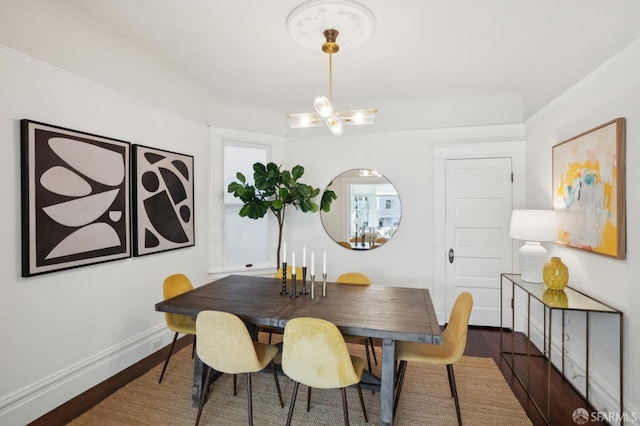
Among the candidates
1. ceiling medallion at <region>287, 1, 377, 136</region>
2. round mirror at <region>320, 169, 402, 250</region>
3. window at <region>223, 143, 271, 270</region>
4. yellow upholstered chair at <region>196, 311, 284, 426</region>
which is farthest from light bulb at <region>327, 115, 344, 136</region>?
window at <region>223, 143, 271, 270</region>

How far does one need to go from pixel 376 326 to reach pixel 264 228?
2688 mm

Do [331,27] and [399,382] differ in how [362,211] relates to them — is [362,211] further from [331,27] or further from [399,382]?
[331,27]

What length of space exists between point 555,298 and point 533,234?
60cm

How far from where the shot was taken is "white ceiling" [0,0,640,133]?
2.02m

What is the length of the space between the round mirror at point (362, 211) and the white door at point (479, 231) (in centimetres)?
72

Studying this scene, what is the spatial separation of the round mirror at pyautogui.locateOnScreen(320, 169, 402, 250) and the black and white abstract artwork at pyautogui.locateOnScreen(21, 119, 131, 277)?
2396mm

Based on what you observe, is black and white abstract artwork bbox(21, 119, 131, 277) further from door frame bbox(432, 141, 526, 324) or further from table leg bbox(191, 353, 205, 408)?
door frame bbox(432, 141, 526, 324)

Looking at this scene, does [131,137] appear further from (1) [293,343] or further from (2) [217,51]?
(1) [293,343]

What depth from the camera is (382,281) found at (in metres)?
4.02

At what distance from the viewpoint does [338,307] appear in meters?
2.14

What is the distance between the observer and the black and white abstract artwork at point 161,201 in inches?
111

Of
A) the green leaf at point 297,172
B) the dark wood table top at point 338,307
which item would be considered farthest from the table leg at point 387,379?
the green leaf at point 297,172

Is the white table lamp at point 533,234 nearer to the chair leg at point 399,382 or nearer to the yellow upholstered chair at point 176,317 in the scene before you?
the chair leg at point 399,382

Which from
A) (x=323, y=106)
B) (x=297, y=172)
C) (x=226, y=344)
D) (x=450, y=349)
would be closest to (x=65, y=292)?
(x=226, y=344)
